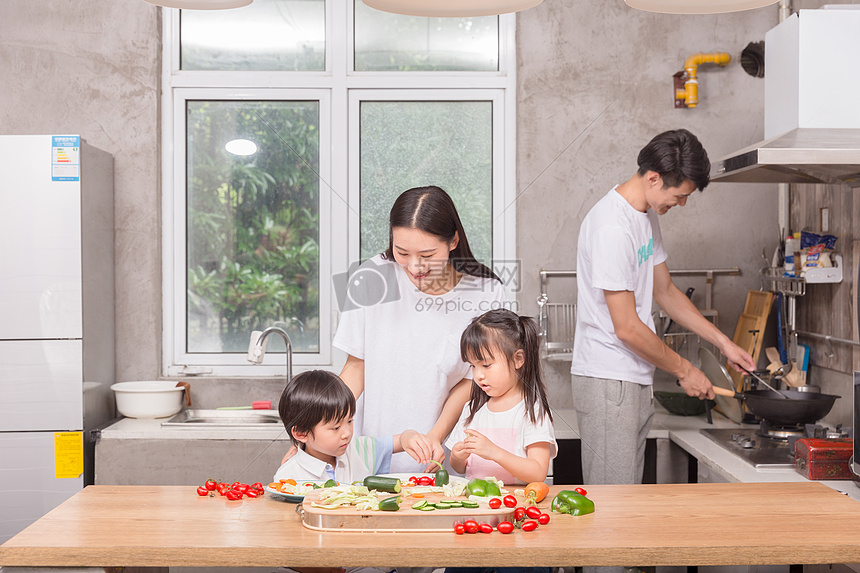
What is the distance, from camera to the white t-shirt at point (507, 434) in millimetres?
1696

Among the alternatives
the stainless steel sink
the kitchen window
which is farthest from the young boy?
the kitchen window

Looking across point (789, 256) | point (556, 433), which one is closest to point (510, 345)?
point (556, 433)

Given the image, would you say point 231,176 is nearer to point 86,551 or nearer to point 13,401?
point 13,401

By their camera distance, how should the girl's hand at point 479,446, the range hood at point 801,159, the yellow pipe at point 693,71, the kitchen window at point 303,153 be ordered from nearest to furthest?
the girl's hand at point 479,446 → the range hood at point 801,159 → the yellow pipe at point 693,71 → the kitchen window at point 303,153

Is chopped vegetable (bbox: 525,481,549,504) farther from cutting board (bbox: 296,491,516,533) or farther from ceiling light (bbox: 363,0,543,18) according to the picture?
ceiling light (bbox: 363,0,543,18)

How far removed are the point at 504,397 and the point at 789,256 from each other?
1.55 metres

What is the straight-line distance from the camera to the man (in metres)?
2.14

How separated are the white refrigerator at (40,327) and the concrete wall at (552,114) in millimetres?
397

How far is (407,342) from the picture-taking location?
1.84 metres

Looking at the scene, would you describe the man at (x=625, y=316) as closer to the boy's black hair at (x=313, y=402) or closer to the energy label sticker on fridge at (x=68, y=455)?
the boy's black hair at (x=313, y=402)

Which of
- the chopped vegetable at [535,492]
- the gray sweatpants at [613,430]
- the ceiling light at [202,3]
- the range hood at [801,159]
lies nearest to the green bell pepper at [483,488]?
the chopped vegetable at [535,492]

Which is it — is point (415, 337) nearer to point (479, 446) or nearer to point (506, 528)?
point (479, 446)

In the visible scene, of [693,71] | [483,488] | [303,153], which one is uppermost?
[693,71]

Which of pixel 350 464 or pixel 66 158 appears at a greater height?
pixel 66 158
